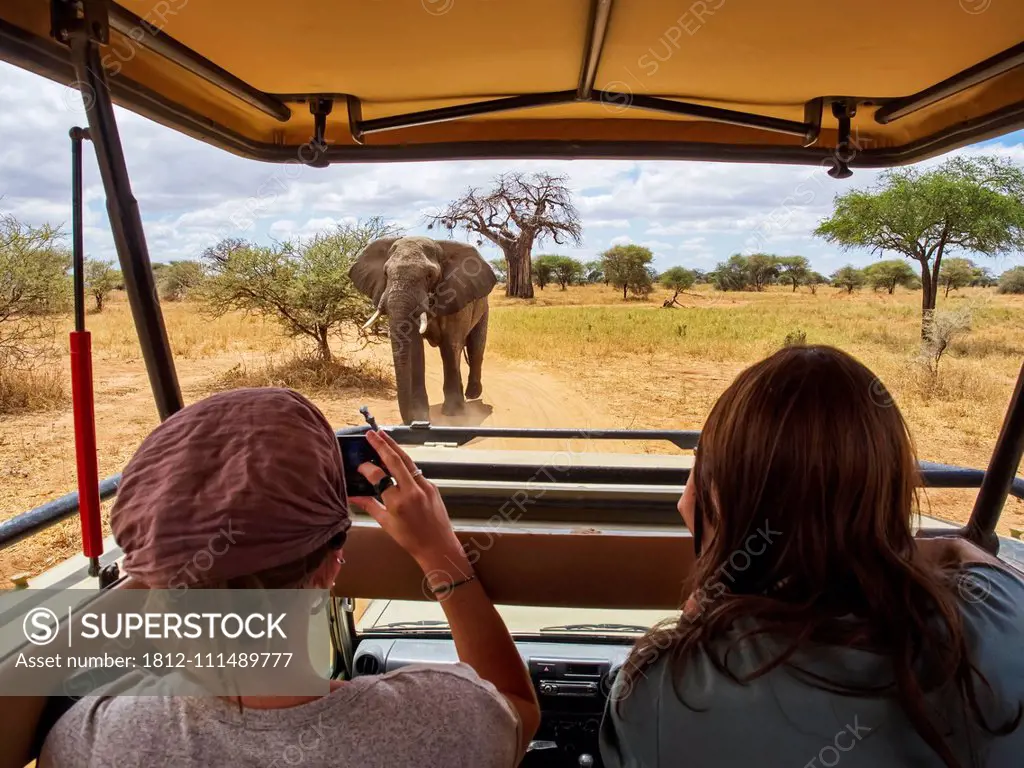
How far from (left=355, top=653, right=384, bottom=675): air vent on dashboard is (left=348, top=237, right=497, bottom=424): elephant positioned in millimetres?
6419

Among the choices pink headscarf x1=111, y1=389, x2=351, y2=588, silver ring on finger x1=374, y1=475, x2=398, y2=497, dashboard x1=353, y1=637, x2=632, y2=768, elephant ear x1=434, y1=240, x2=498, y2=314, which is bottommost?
dashboard x1=353, y1=637, x2=632, y2=768

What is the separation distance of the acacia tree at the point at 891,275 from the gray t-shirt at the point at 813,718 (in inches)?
776

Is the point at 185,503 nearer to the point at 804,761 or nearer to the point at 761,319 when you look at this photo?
the point at 804,761

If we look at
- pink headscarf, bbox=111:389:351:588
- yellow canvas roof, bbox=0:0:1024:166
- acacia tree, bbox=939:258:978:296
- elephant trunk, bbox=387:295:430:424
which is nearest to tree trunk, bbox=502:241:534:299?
elephant trunk, bbox=387:295:430:424

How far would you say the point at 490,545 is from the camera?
105 centimetres

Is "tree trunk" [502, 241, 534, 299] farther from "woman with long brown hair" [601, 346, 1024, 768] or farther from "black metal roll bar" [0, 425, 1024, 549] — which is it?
"woman with long brown hair" [601, 346, 1024, 768]

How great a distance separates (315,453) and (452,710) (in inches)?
10.9

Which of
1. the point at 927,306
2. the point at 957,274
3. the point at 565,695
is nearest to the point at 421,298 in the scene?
the point at 565,695

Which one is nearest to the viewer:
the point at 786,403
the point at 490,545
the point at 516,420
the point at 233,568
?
the point at 233,568

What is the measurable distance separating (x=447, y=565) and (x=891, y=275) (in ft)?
66.0

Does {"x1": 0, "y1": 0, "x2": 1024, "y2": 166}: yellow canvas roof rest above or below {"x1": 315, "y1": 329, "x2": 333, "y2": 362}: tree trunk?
above

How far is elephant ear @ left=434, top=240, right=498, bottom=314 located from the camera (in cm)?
923

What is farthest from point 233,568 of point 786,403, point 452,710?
point 786,403

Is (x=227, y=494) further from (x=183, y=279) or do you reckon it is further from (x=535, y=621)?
(x=183, y=279)
